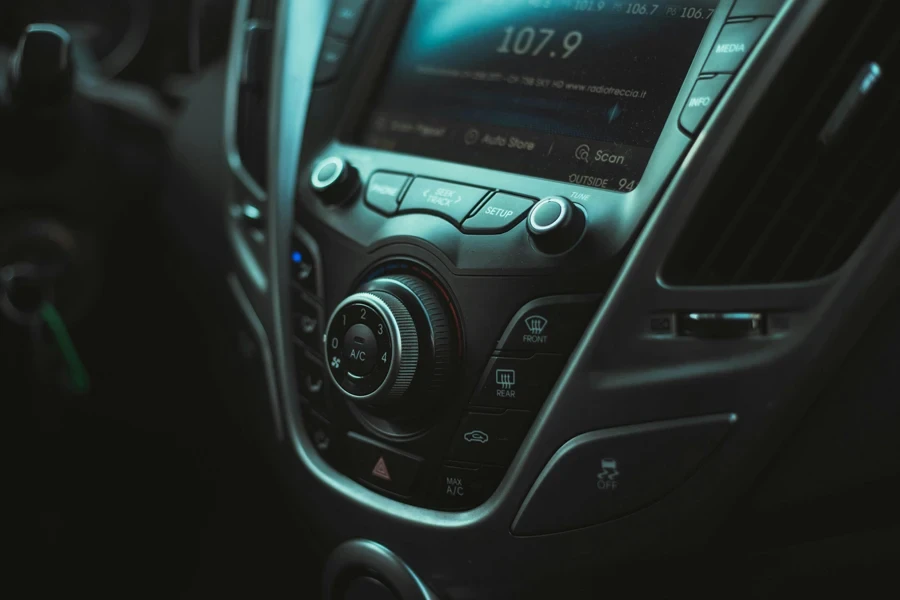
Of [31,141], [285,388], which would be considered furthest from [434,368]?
[31,141]

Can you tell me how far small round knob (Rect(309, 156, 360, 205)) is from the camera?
81 centimetres

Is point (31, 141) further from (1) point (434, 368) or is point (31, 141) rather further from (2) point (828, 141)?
(2) point (828, 141)

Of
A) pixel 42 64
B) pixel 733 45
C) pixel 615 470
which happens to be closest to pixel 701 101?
pixel 733 45

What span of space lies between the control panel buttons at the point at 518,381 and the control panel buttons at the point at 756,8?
0.28m

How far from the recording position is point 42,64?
103cm

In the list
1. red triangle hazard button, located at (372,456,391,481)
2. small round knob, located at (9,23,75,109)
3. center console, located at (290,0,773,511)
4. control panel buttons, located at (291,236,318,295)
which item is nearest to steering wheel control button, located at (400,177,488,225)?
center console, located at (290,0,773,511)

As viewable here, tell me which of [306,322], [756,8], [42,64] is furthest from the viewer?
[42,64]

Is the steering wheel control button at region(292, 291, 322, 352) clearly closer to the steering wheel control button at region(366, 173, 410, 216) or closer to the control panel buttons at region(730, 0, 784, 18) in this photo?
the steering wheel control button at region(366, 173, 410, 216)

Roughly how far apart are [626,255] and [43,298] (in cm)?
88

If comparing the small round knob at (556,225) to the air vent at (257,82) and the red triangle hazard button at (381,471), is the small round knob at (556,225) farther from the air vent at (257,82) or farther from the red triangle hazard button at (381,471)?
the air vent at (257,82)

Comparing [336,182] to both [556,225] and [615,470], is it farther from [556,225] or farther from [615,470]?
[615,470]

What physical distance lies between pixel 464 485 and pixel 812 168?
36 centimetres

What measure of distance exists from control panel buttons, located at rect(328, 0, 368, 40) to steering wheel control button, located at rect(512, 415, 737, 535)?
0.46 metres

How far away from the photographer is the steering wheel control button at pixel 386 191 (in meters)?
0.79
